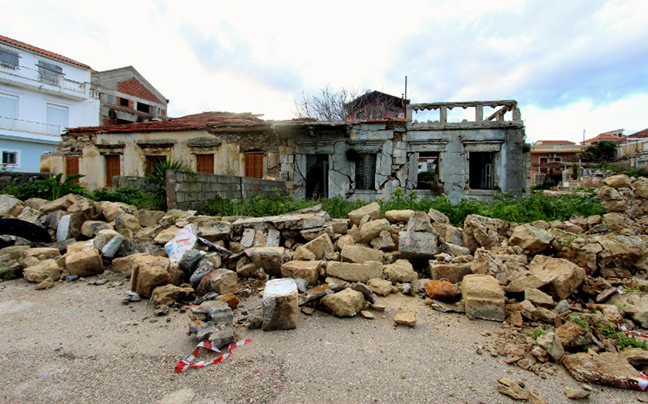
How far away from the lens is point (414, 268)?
4.62 metres

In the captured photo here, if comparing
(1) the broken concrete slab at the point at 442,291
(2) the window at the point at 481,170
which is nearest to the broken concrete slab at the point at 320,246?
(1) the broken concrete slab at the point at 442,291

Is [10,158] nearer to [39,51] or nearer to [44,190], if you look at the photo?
[39,51]

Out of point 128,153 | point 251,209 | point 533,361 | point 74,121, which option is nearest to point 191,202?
point 251,209

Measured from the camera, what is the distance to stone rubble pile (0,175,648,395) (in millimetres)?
2738

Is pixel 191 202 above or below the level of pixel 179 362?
above

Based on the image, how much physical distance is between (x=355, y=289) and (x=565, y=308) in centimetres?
210

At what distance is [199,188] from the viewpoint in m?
6.42

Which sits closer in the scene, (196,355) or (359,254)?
(196,355)

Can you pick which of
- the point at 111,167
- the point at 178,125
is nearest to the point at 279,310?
the point at 178,125

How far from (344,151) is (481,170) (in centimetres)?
586

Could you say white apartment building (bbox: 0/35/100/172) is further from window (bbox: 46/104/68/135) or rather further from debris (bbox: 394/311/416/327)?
debris (bbox: 394/311/416/327)

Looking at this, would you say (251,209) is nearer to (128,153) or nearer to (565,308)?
(565,308)

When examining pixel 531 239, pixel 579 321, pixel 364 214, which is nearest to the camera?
pixel 579 321

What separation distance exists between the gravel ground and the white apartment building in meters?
22.5
